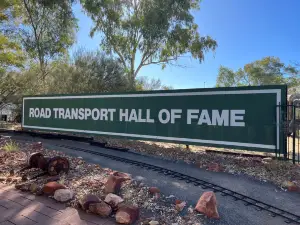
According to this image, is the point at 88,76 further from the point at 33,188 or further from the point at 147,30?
the point at 33,188

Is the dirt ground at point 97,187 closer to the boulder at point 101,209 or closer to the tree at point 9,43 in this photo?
the boulder at point 101,209

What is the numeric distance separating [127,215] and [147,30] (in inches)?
643

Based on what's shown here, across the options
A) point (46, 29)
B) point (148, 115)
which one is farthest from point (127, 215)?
point (46, 29)

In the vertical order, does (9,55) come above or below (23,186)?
above

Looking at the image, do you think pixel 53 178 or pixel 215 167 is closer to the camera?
pixel 53 178

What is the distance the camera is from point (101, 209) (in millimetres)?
3107

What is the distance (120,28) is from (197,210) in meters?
18.4

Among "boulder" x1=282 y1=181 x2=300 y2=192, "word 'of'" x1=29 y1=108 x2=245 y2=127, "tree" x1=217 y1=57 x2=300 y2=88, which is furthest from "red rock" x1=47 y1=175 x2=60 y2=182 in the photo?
"tree" x1=217 y1=57 x2=300 y2=88

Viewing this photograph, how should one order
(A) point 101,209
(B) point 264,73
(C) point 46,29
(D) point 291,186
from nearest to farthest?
1. (A) point 101,209
2. (D) point 291,186
3. (C) point 46,29
4. (B) point 264,73

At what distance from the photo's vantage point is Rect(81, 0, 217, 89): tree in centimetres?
1722

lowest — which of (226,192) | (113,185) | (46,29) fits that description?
(226,192)

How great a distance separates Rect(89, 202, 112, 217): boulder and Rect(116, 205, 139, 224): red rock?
6.9 inches

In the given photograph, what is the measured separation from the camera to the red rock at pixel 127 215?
114 inches

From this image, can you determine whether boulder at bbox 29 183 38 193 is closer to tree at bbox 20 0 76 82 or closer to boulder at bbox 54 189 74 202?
boulder at bbox 54 189 74 202
